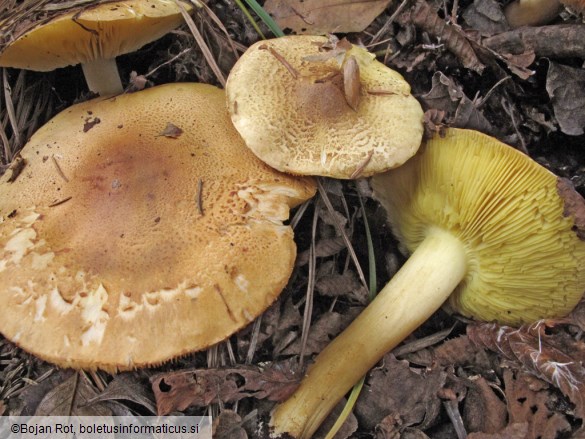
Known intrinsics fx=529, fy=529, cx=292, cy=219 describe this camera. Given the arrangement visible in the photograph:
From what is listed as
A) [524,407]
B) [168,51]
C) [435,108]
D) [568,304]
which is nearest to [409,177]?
[435,108]

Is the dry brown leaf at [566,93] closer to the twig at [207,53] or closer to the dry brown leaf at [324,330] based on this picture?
the dry brown leaf at [324,330]

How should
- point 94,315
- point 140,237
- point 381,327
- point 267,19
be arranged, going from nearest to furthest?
point 94,315, point 140,237, point 381,327, point 267,19

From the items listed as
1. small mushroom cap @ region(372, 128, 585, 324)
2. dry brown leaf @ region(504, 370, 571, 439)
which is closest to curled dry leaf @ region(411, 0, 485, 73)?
small mushroom cap @ region(372, 128, 585, 324)

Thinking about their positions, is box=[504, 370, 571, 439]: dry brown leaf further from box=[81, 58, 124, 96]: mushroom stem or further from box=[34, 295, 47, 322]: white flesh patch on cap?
box=[81, 58, 124, 96]: mushroom stem

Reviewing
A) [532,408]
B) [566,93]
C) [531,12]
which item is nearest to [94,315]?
[532,408]

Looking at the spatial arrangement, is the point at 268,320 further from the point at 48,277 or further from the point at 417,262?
the point at 48,277

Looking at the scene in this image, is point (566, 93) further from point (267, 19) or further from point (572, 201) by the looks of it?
point (267, 19)
